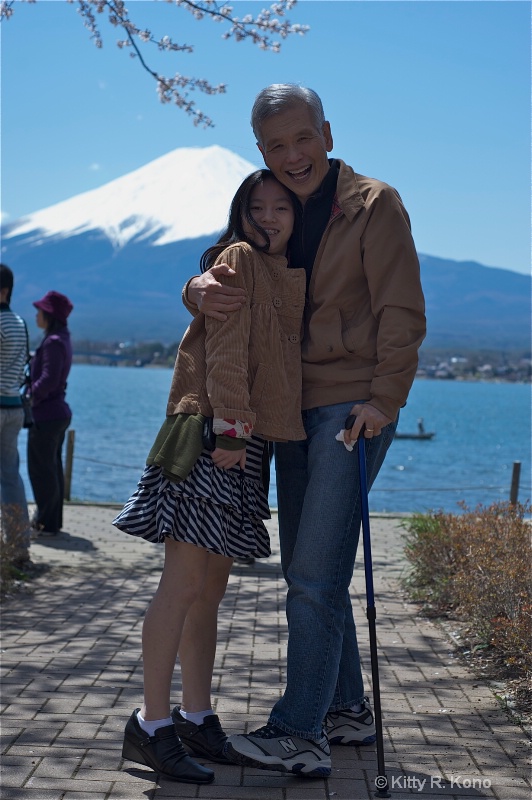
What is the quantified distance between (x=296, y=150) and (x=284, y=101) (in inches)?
6.7

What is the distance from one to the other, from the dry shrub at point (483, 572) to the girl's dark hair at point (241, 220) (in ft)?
6.88

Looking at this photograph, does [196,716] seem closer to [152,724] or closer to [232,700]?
[152,724]

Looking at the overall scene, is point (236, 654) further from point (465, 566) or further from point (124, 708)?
point (465, 566)

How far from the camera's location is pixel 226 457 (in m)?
3.47

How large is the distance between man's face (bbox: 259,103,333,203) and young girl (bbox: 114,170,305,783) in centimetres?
6

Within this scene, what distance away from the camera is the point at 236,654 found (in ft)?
17.4

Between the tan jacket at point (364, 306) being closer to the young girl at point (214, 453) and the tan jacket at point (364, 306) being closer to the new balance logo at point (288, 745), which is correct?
the young girl at point (214, 453)

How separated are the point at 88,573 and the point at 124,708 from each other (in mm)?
3457

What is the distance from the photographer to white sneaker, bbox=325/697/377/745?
387 centimetres

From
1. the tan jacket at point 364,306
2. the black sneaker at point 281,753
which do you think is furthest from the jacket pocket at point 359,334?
the black sneaker at point 281,753

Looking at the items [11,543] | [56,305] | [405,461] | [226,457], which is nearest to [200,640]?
[226,457]

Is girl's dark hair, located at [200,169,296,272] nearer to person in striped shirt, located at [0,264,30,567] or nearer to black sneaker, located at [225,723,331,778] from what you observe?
black sneaker, located at [225,723,331,778]

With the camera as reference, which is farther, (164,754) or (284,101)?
(284,101)

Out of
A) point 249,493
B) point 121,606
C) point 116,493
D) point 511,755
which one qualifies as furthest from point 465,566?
point 116,493
